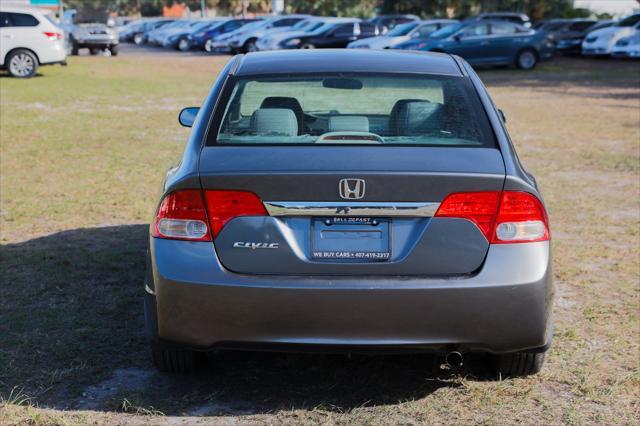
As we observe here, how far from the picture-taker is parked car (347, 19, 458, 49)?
103 ft

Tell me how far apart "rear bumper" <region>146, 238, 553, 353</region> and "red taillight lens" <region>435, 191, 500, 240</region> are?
0.39ft

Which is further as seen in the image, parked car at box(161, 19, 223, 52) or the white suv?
parked car at box(161, 19, 223, 52)

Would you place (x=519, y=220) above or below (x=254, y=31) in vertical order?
above

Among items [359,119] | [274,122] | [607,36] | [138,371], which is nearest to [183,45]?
[607,36]

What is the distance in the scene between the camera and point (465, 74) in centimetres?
486

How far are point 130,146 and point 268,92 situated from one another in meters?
7.84

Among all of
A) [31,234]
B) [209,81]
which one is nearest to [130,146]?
[31,234]

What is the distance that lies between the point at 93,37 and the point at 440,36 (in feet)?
52.8

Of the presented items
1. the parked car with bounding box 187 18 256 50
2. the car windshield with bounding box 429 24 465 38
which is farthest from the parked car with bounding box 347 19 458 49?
the parked car with bounding box 187 18 256 50

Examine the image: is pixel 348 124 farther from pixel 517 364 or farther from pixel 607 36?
pixel 607 36

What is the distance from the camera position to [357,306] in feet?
12.8

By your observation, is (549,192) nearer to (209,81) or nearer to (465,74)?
(465,74)

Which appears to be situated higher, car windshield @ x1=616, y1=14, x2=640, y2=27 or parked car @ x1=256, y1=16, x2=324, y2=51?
car windshield @ x1=616, y1=14, x2=640, y2=27

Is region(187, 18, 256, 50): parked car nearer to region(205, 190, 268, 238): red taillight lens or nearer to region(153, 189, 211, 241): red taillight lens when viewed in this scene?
region(153, 189, 211, 241): red taillight lens
